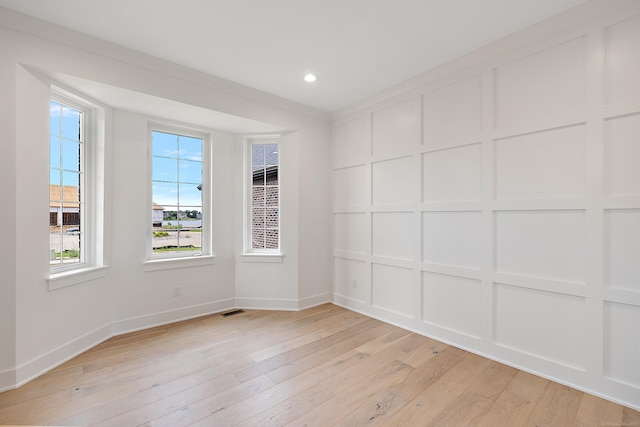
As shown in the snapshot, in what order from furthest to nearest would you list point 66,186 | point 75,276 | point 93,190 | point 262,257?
point 262,257 → point 93,190 → point 66,186 → point 75,276

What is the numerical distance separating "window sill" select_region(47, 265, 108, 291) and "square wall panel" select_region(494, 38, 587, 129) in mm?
3959

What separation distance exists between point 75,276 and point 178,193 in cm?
137

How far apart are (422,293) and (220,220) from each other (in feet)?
8.60

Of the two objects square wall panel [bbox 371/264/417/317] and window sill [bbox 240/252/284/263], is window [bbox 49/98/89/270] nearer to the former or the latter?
window sill [bbox 240/252/284/263]

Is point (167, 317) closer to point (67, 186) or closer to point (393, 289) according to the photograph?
point (67, 186)

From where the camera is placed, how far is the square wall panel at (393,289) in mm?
3252

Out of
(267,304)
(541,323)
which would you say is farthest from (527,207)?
(267,304)

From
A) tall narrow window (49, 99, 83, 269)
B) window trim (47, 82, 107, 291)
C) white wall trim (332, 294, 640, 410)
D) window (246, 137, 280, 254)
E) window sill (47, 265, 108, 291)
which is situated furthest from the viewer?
window (246, 137, 280, 254)

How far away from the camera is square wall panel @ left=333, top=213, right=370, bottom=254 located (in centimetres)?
377

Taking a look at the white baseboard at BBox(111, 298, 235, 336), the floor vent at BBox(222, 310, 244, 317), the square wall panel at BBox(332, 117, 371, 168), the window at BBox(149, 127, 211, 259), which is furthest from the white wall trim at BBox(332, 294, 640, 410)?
the window at BBox(149, 127, 211, 259)

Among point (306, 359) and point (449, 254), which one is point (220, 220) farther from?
point (449, 254)

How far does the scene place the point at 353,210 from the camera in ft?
12.8

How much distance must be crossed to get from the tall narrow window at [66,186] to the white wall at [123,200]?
0.22 metres

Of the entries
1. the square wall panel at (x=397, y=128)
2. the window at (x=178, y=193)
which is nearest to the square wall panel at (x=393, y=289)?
the square wall panel at (x=397, y=128)
